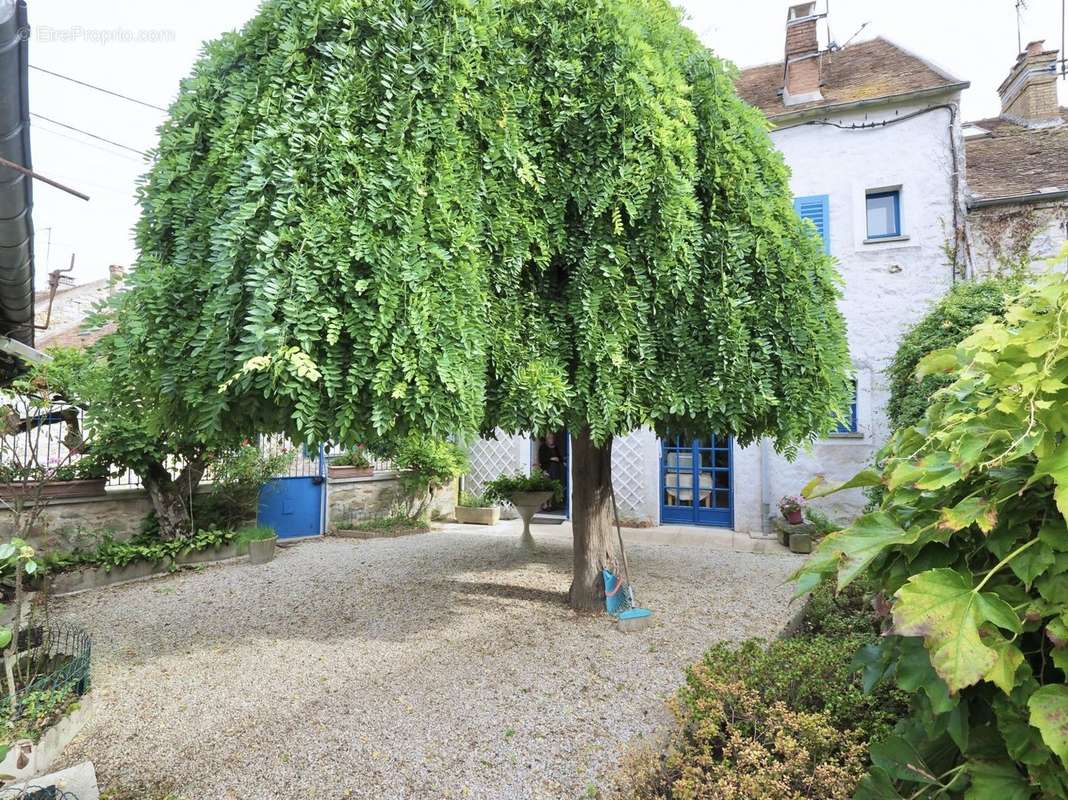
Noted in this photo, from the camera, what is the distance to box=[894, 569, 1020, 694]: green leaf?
0.78m

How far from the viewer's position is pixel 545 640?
14.6 feet

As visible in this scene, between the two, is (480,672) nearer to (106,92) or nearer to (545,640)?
(545,640)

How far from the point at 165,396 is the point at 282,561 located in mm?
5294

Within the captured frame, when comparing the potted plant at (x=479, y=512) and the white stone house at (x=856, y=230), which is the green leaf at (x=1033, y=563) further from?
the potted plant at (x=479, y=512)

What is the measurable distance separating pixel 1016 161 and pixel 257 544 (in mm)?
13283

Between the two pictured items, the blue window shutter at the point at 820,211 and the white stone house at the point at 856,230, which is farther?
the blue window shutter at the point at 820,211

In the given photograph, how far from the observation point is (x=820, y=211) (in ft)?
29.4

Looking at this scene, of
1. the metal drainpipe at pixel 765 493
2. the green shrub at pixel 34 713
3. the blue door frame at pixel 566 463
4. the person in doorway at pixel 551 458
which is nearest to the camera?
the green shrub at pixel 34 713

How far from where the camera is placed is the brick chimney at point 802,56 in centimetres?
929

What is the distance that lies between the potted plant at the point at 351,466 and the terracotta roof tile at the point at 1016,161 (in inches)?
417

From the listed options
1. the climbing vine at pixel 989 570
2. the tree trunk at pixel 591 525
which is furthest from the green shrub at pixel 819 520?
the climbing vine at pixel 989 570

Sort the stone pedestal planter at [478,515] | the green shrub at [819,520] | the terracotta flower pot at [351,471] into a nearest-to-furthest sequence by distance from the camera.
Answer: the green shrub at [819,520] < the terracotta flower pot at [351,471] < the stone pedestal planter at [478,515]

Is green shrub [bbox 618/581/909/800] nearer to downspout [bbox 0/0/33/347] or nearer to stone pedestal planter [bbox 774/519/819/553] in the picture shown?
downspout [bbox 0/0/33/347]

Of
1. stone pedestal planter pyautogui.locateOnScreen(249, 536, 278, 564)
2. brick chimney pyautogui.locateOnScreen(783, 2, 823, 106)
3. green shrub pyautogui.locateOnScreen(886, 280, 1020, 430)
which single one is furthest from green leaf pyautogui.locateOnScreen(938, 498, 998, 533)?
brick chimney pyautogui.locateOnScreen(783, 2, 823, 106)
